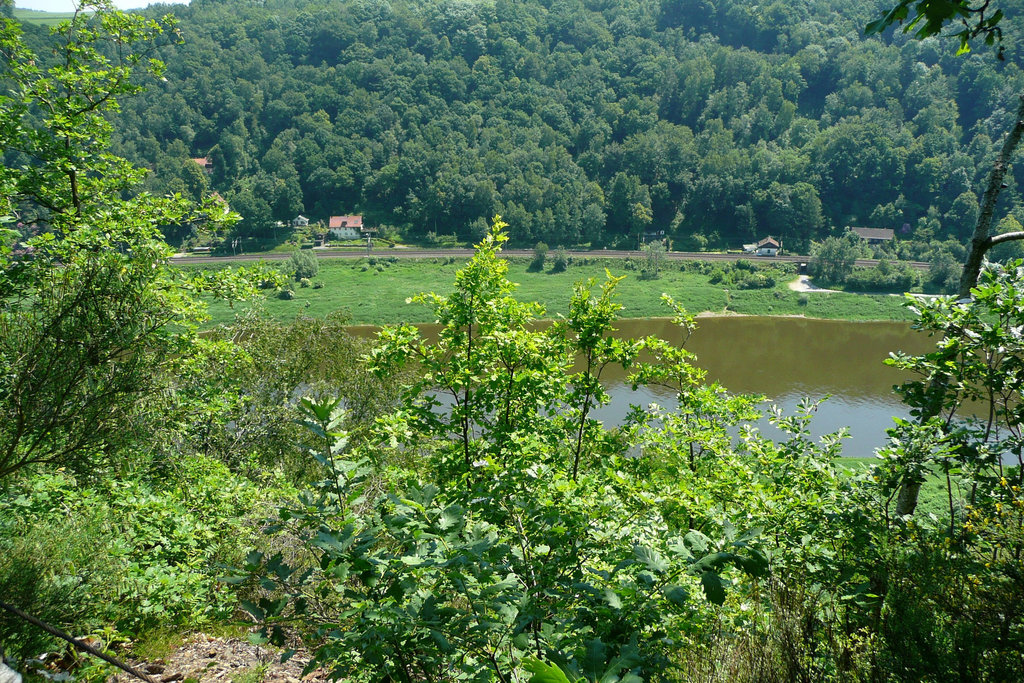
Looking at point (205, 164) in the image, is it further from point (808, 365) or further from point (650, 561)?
point (650, 561)

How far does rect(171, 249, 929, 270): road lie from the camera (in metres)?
56.0

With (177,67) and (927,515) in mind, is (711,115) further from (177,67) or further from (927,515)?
(927,515)

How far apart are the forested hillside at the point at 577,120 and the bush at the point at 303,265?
18807mm

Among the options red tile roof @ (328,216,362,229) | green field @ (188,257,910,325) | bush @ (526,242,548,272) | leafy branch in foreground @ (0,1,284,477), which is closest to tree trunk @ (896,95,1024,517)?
leafy branch in foreground @ (0,1,284,477)

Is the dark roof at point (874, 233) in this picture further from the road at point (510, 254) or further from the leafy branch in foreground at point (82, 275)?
the leafy branch in foreground at point (82, 275)

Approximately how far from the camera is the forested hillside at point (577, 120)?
236 feet

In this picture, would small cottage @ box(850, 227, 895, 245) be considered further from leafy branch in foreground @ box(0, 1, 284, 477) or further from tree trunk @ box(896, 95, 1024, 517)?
leafy branch in foreground @ box(0, 1, 284, 477)

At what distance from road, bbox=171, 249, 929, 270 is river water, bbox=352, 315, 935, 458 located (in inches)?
624

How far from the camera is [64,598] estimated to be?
367cm

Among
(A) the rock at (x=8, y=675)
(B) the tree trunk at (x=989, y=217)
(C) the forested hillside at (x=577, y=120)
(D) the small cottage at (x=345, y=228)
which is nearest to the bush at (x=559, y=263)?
(C) the forested hillside at (x=577, y=120)

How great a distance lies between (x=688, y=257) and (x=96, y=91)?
58.2 meters

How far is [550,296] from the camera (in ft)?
157

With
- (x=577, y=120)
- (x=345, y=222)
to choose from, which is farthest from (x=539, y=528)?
(x=577, y=120)

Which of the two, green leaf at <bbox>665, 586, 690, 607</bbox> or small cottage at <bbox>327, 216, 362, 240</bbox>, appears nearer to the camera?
green leaf at <bbox>665, 586, 690, 607</bbox>
